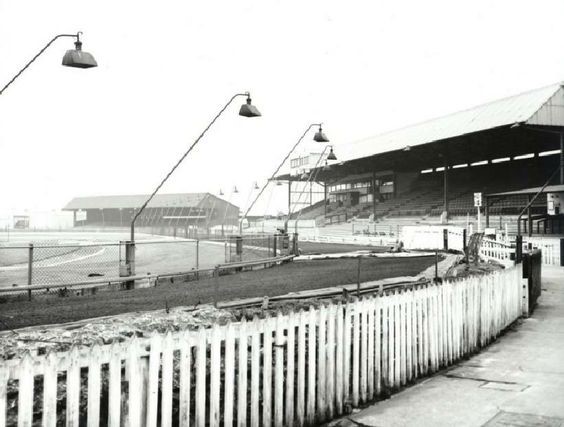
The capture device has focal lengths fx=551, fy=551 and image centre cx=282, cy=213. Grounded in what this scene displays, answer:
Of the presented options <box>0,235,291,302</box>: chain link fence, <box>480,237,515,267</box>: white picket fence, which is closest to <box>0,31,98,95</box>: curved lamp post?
<box>0,235,291,302</box>: chain link fence

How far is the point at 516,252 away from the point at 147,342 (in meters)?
9.06

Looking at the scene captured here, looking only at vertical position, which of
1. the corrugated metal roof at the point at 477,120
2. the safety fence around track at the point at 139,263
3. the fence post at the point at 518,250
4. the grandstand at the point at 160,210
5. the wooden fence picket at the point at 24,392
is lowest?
the safety fence around track at the point at 139,263

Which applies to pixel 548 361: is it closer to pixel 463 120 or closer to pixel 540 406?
pixel 540 406

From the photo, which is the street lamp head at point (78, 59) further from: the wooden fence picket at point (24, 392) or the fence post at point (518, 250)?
the wooden fence picket at point (24, 392)

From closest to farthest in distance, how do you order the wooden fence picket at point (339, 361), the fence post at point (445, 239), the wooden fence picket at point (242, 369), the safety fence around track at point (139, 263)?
the wooden fence picket at point (242, 369), the wooden fence picket at point (339, 361), the safety fence around track at point (139, 263), the fence post at point (445, 239)

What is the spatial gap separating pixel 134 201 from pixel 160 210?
788 centimetres

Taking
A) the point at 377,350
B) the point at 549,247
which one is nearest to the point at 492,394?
the point at 377,350

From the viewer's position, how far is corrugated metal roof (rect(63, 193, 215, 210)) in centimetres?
8919

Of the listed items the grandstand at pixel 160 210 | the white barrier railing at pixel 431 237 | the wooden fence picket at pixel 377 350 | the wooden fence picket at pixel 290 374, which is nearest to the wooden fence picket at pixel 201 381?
the wooden fence picket at pixel 290 374

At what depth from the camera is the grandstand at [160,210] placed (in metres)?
84.4

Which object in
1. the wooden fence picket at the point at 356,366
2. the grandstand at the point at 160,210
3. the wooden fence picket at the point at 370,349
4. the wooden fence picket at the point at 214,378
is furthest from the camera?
the grandstand at the point at 160,210

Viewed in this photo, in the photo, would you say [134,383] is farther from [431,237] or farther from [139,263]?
[431,237]

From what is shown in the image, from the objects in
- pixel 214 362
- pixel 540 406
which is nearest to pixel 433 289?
pixel 540 406

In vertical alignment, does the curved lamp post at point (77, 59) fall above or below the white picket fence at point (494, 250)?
above
